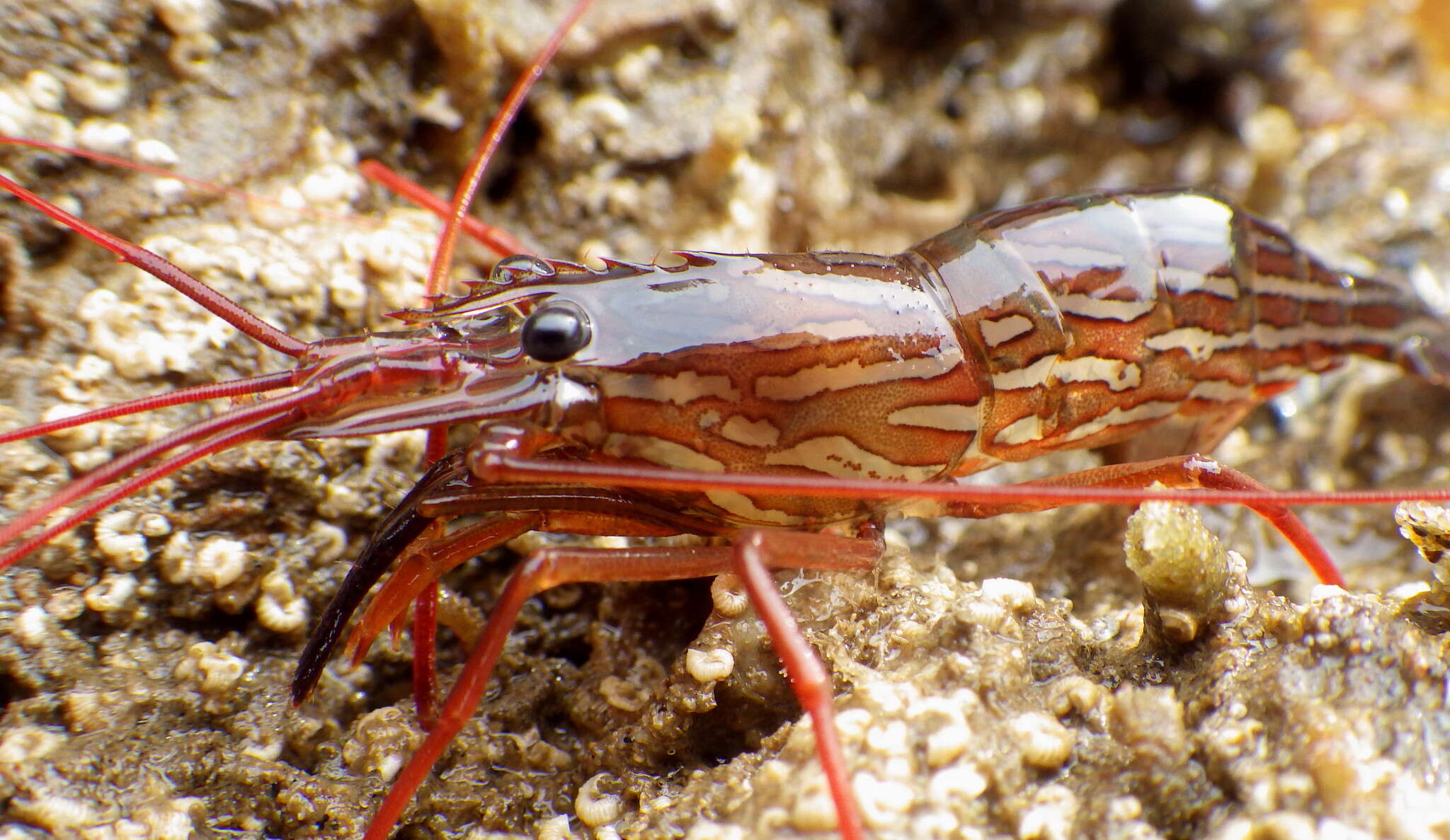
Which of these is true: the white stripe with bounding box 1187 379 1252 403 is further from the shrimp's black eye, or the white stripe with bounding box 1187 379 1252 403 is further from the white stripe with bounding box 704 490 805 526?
the shrimp's black eye

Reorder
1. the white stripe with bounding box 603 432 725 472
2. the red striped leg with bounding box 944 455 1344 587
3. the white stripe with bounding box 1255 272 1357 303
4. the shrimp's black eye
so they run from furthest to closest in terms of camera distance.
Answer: the white stripe with bounding box 1255 272 1357 303 → the red striped leg with bounding box 944 455 1344 587 → the white stripe with bounding box 603 432 725 472 → the shrimp's black eye

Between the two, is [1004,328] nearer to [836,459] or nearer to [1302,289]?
[836,459]

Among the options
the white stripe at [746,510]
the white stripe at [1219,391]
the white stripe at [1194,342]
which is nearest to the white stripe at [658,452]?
the white stripe at [746,510]

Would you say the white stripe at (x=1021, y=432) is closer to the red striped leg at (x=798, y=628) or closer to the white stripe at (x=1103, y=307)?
the white stripe at (x=1103, y=307)

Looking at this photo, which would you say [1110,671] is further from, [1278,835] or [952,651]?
[1278,835]

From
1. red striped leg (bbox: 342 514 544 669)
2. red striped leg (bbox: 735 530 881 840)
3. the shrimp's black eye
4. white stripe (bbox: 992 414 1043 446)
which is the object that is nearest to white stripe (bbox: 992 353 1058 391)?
white stripe (bbox: 992 414 1043 446)

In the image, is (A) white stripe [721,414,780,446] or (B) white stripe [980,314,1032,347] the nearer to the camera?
(A) white stripe [721,414,780,446]

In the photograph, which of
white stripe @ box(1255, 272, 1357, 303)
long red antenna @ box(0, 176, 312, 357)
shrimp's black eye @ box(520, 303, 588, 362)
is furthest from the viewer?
white stripe @ box(1255, 272, 1357, 303)
